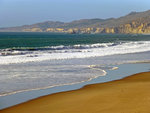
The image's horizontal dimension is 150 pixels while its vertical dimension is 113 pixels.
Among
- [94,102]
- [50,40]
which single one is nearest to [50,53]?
[94,102]

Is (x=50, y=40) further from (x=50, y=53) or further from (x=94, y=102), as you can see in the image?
(x=94, y=102)

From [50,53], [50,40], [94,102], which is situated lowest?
[50,40]

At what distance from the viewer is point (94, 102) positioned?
9047 mm

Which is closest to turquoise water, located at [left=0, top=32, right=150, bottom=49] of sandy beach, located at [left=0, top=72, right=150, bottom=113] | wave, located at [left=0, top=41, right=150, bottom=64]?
wave, located at [left=0, top=41, right=150, bottom=64]

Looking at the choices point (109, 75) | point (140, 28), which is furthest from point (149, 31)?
point (109, 75)

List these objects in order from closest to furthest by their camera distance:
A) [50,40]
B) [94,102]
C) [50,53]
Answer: [94,102], [50,53], [50,40]

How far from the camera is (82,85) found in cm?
1264

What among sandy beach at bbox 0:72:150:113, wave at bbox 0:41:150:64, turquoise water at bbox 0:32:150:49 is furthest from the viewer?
turquoise water at bbox 0:32:150:49

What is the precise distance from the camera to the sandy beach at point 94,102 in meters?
8.25

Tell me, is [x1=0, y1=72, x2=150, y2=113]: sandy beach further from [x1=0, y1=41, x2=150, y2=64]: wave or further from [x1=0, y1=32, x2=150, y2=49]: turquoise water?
[x1=0, y1=32, x2=150, y2=49]: turquoise water

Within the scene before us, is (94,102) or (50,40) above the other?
(94,102)

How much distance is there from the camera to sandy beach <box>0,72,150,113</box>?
8.25m

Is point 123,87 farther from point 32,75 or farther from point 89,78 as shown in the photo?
point 32,75

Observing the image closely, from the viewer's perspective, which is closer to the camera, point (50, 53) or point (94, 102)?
point (94, 102)
